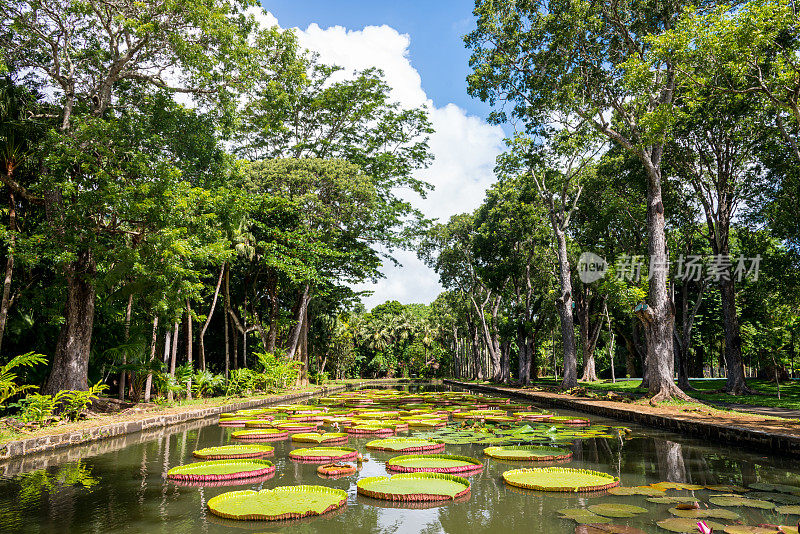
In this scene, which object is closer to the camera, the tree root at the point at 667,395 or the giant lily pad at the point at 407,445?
the giant lily pad at the point at 407,445

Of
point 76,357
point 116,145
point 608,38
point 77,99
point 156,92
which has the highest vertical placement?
point 608,38

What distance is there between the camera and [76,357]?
9.80m

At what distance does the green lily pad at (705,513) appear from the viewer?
3.51m

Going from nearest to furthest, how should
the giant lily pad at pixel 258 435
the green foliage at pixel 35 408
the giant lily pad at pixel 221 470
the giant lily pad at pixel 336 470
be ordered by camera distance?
the giant lily pad at pixel 221 470 → the giant lily pad at pixel 336 470 → the green foliage at pixel 35 408 → the giant lily pad at pixel 258 435

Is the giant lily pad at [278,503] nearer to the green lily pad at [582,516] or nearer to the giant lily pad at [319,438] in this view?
the green lily pad at [582,516]

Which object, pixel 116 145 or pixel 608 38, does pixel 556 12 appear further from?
pixel 116 145

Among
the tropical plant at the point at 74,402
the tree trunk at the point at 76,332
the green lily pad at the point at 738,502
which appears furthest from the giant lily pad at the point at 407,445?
the tree trunk at the point at 76,332

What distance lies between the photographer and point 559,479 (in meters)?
4.59

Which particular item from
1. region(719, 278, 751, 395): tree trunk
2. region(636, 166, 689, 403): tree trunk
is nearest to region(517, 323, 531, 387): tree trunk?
region(719, 278, 751, 395): tree trunk

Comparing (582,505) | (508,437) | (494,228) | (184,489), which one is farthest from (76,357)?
(494,228)

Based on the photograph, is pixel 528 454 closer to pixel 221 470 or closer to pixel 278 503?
pixel 278 503

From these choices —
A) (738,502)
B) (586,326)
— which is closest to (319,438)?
(738,502)

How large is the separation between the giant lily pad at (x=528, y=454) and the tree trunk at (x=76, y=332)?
869 cm

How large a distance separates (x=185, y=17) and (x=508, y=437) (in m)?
11.0
